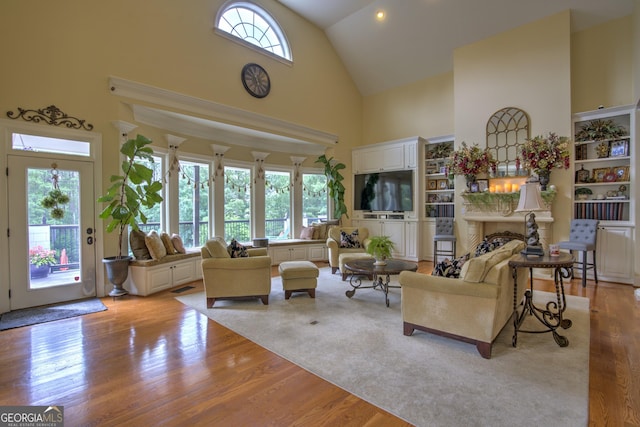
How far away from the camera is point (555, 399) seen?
2.19 m

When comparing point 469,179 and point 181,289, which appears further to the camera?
point 469,179

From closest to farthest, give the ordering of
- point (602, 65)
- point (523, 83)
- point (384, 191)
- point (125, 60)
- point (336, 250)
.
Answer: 1. point (125, 60)
2. point (602, 65)
3. point (523, 83)
4. point (336, 250)
5. point (384, 191)

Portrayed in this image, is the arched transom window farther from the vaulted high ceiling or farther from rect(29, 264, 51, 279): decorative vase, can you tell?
rect(29, 264, 51, 279): decorative vase

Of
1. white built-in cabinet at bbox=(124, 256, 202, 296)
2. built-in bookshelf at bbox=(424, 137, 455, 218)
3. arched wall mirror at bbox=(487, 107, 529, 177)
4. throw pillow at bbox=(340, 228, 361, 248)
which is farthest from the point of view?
built-in bookshelf at bbox=(424, 137, 455, 218)

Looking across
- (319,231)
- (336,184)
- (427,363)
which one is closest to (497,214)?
(336,184)

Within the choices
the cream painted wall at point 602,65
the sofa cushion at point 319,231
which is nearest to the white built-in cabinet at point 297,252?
the sofa cushion at point 319,231

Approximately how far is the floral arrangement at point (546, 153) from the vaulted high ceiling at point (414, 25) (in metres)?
2.23

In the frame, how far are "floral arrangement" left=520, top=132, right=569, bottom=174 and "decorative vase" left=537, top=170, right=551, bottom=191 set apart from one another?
50 mm

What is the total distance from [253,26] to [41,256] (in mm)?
5649

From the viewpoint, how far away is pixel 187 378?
2.50 m

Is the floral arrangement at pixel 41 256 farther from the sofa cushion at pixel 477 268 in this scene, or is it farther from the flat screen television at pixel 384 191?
the flat screen television at pixel 384 191

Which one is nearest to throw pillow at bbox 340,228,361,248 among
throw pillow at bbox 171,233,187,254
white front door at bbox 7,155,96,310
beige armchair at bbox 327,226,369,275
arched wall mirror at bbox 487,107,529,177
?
beige armchair at bbox 327,226,369,275

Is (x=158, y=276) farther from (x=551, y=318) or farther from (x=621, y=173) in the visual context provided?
(x=621, y=173)

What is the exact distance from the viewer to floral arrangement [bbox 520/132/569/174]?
556cm
